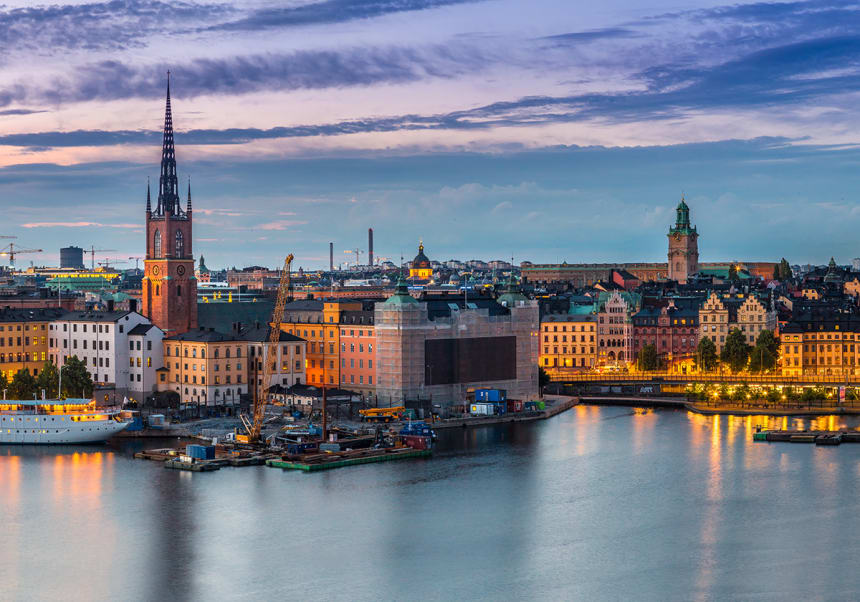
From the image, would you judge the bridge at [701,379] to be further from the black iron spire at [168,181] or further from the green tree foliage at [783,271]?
the green tree foliage at [783,271]

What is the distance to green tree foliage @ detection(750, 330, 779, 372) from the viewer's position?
86438mm

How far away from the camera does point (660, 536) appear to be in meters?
44.1

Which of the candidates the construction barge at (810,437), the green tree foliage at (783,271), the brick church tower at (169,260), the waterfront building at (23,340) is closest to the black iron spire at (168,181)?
the brick church tower at (169,260)

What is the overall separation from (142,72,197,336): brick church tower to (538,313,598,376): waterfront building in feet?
85.9

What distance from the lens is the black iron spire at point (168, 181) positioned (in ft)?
261

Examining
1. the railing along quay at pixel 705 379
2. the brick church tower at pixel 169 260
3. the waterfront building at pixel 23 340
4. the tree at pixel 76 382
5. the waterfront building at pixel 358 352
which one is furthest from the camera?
the railing along quay at pixel 705 379

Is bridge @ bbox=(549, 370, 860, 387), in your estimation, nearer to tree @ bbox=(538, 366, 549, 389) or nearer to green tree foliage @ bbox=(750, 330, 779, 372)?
green tree foliage @ bbox=(750, 330, 779, 372)

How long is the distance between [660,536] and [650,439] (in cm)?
1975

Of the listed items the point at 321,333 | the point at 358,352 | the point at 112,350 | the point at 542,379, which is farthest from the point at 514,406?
the point at 112,350

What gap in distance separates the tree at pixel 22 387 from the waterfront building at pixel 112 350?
11.2ft

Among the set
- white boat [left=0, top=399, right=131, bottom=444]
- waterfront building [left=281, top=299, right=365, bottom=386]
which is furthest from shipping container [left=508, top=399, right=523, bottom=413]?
white boat [left=0, top=399, right=131, bottom=444]

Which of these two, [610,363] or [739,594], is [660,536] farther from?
[610,363]

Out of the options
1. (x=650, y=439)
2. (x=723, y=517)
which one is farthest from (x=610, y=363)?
(x=723, y=517)

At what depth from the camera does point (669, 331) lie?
9462 centimetres
